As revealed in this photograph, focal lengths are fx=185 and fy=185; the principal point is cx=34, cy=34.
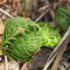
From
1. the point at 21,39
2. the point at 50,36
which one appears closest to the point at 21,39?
the point at 21,39

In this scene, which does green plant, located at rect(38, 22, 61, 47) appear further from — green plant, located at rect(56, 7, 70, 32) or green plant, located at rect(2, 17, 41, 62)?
green plant, located at rect(2, 17, 41, 62)

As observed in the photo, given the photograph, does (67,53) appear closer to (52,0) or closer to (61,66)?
(61,66)

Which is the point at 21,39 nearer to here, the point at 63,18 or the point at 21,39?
the point at 21,39

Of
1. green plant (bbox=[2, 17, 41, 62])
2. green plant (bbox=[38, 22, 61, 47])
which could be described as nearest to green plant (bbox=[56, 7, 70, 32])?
green plant (bbox=[38, 22, 61, 47])

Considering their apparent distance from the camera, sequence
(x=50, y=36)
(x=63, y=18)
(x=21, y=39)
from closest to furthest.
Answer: (x=21, y=39), (x=50, y=36), (x=63, y=18)

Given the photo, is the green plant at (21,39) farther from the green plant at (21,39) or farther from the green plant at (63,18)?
the green plant at (63,18)

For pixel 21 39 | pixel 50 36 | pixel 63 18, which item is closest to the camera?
pixel 21 39

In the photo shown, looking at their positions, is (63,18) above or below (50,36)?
above

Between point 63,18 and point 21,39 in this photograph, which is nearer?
point 21,39

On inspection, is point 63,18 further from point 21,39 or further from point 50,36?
point 21,39

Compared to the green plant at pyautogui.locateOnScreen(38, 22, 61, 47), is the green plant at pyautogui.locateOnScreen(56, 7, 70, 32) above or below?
above

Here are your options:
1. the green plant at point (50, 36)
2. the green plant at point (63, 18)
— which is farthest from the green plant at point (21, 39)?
the green plant at point (63, 18)
